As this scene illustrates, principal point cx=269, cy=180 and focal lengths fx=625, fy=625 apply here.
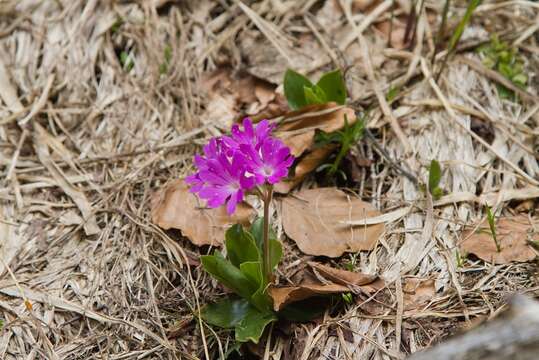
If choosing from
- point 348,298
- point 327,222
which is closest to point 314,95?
point 327,222

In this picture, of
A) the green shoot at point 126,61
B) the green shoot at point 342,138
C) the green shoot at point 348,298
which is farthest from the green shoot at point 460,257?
the green shoot at point 126,61

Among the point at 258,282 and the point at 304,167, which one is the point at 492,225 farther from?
the point at 258,282

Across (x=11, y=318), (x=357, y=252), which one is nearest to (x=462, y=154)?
(x=357, y=252)

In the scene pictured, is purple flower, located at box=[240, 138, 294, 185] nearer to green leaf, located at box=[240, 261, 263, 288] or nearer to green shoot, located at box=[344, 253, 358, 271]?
green leaf, located at box=[240, 261, 263, 288]

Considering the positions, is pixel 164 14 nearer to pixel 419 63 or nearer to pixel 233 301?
pixel 419 63

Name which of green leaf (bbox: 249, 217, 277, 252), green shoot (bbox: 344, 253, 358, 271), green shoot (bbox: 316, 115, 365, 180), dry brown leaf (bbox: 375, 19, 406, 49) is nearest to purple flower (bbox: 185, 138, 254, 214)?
green leaf (bbox: 249, 217, 277, 252)
